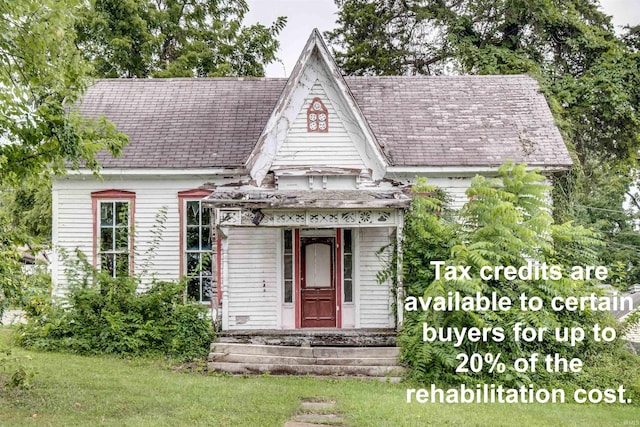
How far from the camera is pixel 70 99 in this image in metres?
8.06

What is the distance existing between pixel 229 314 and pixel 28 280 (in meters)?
6.25

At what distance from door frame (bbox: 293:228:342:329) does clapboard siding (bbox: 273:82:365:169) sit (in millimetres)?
1624

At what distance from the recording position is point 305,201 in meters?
12.0

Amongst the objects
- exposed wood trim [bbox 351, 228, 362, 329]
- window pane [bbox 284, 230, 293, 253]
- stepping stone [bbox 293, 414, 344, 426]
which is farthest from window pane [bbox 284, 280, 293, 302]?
stepping stone [bbox 293, 414, 344, 426]

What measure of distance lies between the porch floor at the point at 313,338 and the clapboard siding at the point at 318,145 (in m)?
3.83

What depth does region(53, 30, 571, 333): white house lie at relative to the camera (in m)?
13.0

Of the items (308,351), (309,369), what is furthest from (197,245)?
(309,369)

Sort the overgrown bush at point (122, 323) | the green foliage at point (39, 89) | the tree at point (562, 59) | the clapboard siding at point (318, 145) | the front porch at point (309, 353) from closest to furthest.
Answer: the green foliage at point (39, 89), the front porch at point (309, 353), the overgrown bush at point (122, 323), the clapboard siding at point (318, 145), the tree at point (562, 59)

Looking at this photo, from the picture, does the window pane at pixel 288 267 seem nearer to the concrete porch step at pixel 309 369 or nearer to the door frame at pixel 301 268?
the door frame at pixel 301 268

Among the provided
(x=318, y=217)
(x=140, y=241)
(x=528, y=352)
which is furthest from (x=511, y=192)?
(x=140, y=241)

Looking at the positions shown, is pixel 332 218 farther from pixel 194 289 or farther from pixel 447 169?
pixel 194 289

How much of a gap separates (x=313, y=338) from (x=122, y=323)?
13.4 ft

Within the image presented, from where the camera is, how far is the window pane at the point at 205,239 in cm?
1407

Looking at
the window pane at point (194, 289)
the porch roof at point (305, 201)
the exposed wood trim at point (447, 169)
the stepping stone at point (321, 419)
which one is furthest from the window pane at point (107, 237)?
the stepping stone at point (321, 419)
